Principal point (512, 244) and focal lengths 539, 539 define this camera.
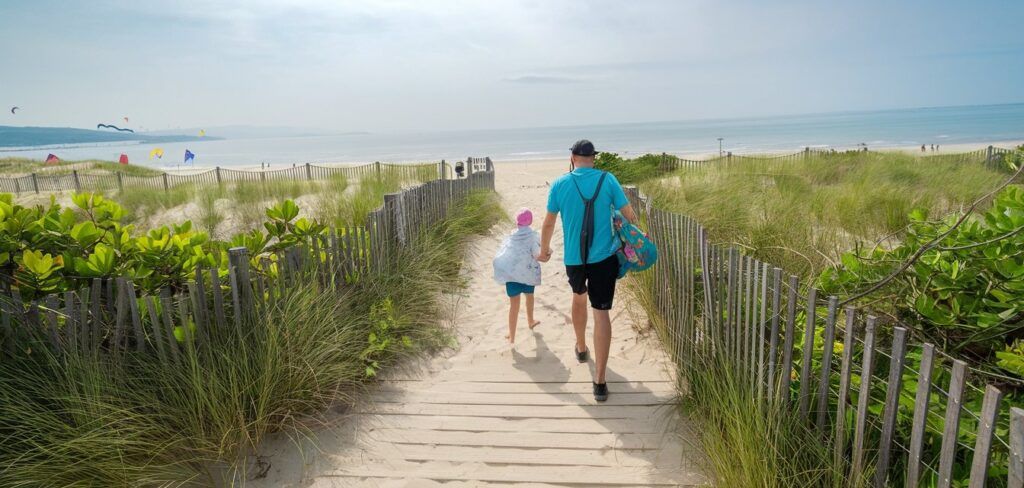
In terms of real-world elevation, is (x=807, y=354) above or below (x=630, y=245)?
below

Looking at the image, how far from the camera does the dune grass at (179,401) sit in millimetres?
2717

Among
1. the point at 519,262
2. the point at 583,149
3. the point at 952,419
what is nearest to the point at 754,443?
the point at 952,419

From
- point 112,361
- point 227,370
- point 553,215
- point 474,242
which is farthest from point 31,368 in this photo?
point 474,242

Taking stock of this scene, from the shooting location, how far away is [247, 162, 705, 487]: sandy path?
3.06 m

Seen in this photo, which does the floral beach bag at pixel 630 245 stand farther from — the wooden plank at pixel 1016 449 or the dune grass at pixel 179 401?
the wooden plank at pixel 1016 449

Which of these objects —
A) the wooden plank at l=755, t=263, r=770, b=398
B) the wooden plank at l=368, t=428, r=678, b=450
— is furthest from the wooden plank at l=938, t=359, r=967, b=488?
the wooden plank at l=368, t=428, r=678, b=450

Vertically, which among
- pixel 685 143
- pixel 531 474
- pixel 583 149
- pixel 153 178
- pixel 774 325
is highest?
pixel 685 143

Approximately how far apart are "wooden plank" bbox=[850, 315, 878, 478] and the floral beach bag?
1.72 meters

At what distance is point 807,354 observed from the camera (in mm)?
2502

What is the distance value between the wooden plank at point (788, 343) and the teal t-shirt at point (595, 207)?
1.38m

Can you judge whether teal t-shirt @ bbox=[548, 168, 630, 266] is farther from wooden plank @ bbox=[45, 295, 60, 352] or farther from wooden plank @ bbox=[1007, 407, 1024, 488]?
wooden plank @ bbox=[45, 295, 60, 352]

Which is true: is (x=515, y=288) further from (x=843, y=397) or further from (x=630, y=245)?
(x=843, y=397)

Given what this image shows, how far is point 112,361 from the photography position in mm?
3064

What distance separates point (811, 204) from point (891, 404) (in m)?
6.42
